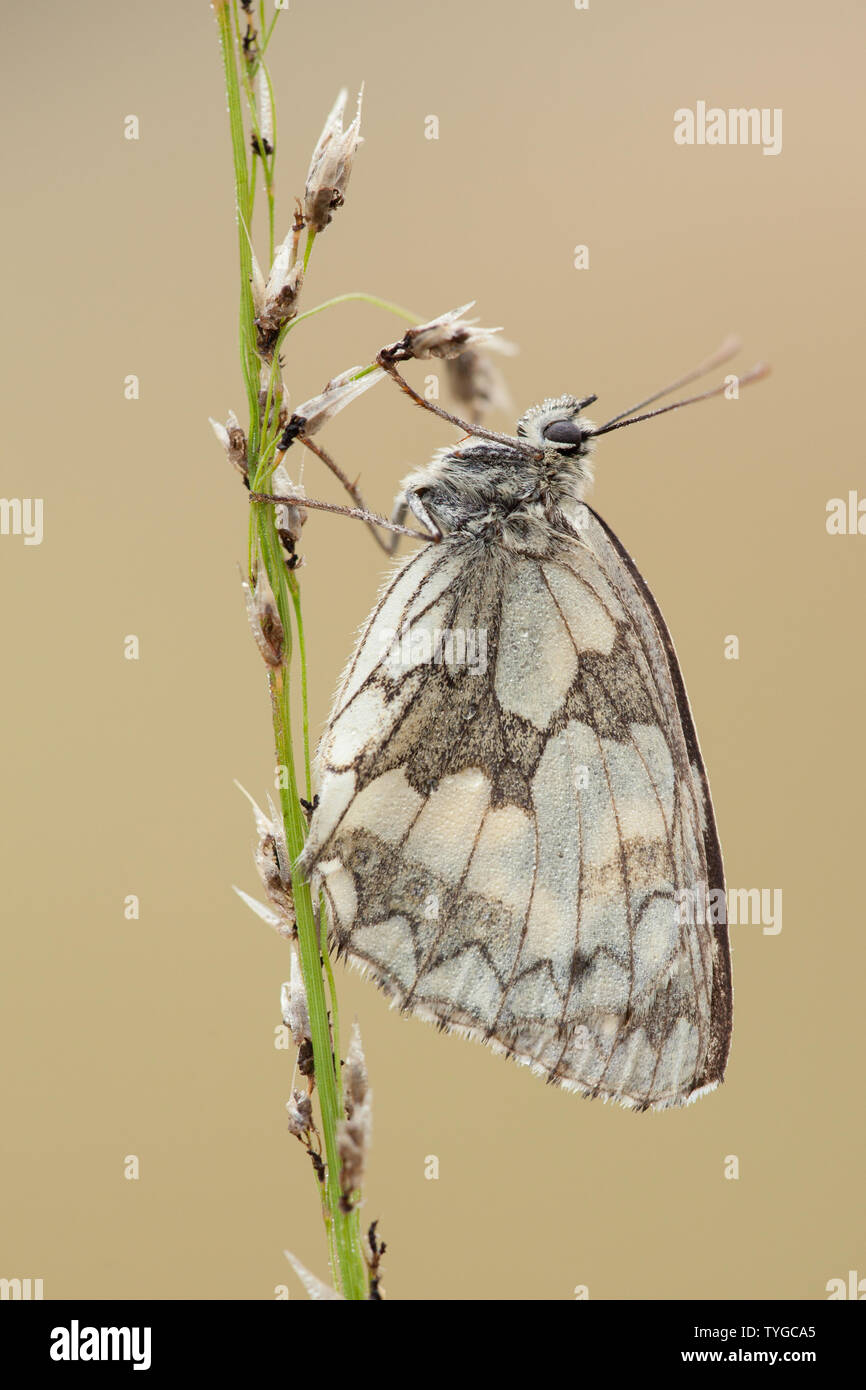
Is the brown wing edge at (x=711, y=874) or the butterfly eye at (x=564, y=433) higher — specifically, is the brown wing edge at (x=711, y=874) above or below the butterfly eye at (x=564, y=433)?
below

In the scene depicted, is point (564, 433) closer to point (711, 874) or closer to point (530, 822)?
point (530, 822)

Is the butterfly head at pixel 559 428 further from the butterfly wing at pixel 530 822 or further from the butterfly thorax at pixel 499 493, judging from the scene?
the butterfly wing at pixel 530 822

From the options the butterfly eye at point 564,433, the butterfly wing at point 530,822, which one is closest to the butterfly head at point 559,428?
the butterfly eye at point 564,433

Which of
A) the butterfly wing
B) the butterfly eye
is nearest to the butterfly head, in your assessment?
the butterfly eye

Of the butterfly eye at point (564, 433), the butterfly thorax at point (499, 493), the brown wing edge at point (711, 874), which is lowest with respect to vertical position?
the brown wing edge at point (711, 874)

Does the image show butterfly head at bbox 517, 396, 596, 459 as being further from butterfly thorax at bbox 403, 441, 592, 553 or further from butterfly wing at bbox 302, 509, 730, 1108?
butterfly wing at bbox 302, 509, 730, 1108

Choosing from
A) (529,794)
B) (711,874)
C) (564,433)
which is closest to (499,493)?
(564,433)

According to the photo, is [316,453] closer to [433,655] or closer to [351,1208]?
[433,655]
